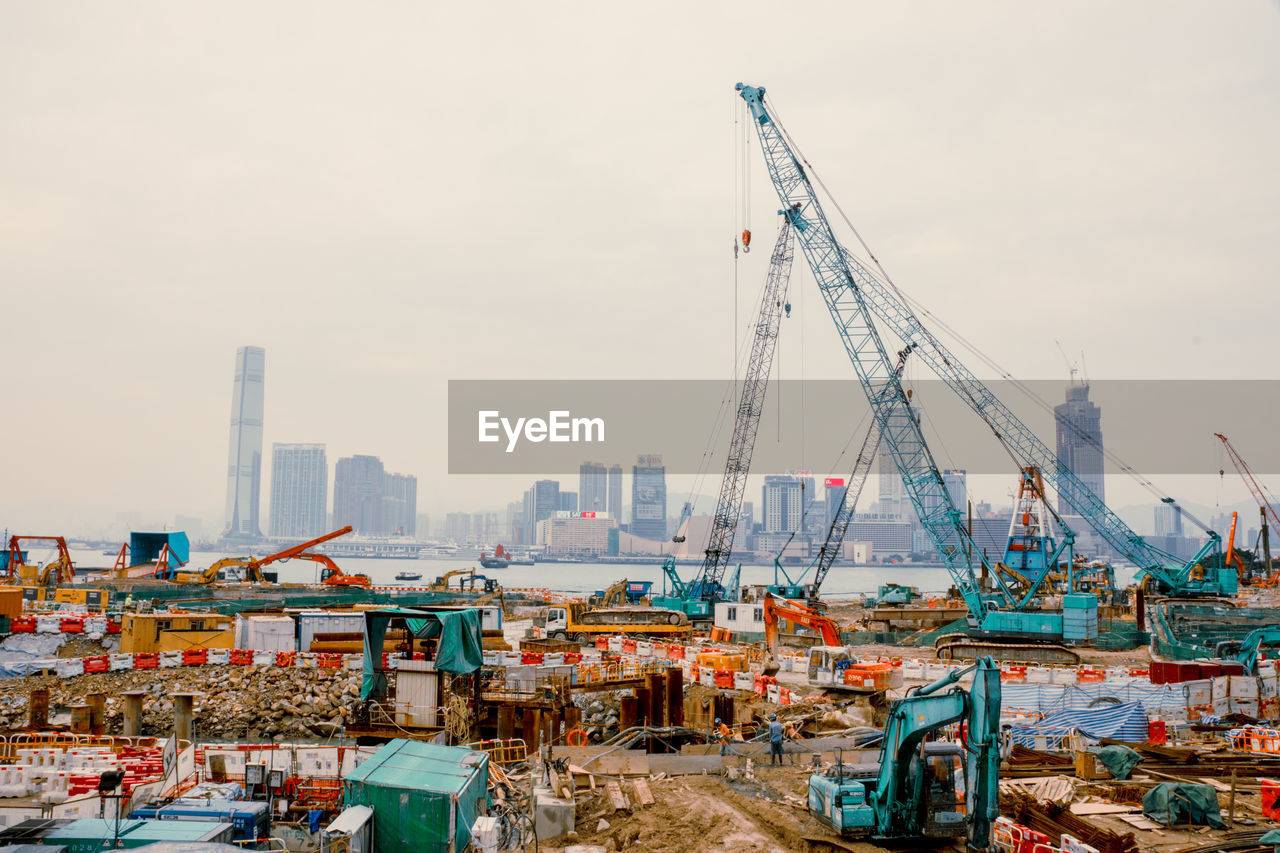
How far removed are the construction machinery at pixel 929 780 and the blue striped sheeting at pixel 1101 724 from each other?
9244 mm

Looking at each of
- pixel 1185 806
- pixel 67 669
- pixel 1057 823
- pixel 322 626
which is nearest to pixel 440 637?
pixel 1057 823

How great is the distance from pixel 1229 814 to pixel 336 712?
23.3 m

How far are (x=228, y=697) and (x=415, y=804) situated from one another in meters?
17.8

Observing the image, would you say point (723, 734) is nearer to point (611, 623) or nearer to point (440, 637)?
point (440, 637)

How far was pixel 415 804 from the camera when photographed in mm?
14414

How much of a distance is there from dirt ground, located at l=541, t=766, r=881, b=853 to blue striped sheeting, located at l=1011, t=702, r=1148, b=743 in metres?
9.15

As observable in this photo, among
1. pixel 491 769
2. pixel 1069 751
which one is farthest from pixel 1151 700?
pixel 491 769

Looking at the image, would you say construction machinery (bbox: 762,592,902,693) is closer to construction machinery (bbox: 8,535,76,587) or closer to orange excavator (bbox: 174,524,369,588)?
orange excavator (bbox: 174,524,369,588)

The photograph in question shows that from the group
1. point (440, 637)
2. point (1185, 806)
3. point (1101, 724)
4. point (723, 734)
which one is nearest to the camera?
point (1185, 806)

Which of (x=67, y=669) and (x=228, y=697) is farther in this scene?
(x=67, y=669)

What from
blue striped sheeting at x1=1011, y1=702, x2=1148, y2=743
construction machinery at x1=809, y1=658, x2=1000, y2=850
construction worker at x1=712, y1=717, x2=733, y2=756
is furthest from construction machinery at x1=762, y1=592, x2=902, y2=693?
construction machinery at x1=809, y1=658, x2=1000, y2=850

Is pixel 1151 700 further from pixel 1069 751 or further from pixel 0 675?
pixel 0 675

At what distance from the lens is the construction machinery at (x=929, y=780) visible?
14.3 meters

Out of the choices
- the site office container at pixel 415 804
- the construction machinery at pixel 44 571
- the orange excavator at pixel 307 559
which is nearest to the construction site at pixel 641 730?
the site office container at pixel 415 804
